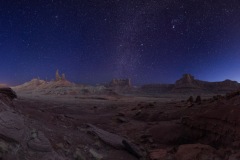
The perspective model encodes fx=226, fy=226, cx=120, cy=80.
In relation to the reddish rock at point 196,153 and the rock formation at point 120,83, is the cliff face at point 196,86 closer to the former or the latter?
the rock formation at point 120,83

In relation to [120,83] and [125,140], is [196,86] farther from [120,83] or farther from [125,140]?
[125,140]

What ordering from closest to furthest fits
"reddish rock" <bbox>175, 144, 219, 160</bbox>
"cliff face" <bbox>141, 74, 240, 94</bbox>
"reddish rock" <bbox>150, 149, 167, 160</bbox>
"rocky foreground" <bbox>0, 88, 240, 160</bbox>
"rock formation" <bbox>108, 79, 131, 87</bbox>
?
"rocky foreground" <bbox>0, 88, 240, 160</bbox>
"reddish rock" <bbox>175, 144, 219, 160</bbox>
"reddish rock" <bbox>150, 149, 167, 160</bbox>
"cliff face" <bbox>141, 74, 240, 94</bbox>
"rock formation" <bbox>108, 79, 131, 87</bbox>

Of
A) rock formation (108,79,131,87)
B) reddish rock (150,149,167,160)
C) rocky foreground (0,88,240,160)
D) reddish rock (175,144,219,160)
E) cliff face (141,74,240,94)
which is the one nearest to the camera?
rocky foreground (0,88,240,160)

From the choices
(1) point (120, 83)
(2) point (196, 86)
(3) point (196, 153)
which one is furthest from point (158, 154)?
(1) point (120, 83)

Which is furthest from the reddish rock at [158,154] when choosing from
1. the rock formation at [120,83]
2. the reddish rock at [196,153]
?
the rock formation at [120,83]

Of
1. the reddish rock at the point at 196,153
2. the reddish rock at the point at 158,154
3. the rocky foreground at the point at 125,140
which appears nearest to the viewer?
the rocky foreground at the point at 125,140

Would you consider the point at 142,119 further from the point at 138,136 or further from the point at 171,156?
the point at 171,156

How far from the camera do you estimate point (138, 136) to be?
10945mm

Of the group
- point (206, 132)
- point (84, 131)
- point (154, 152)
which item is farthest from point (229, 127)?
point (84, 131)

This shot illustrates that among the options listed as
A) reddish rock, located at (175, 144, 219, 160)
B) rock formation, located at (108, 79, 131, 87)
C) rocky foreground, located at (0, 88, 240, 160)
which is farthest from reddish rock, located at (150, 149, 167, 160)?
rock formation, located at (108, 79, 131, 87)

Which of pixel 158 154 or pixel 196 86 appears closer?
pixel 158 154

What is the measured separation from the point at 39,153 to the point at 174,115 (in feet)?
31.6

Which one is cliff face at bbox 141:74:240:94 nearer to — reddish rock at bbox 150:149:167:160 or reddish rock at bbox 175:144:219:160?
reddish rock at bbox 150:149:167:160

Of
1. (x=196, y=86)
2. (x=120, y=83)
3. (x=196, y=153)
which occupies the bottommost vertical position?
(x=196, y=153)
